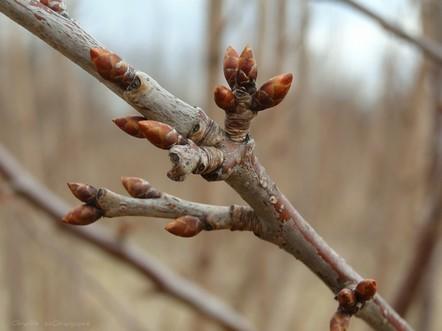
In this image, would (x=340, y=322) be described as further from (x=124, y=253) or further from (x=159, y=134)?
(x=124, y=253)

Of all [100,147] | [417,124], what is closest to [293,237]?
[417,124]

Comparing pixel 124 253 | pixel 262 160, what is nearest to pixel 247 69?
pixel 124 253

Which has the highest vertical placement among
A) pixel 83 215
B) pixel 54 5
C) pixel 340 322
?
pixel 54 5

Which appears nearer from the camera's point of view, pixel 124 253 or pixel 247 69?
pixel 247 69

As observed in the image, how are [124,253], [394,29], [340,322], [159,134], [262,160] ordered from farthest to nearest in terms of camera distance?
[262,160], [124,253], [394,29], [340,322], [159,134]

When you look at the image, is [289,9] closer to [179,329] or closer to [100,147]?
[179,329]

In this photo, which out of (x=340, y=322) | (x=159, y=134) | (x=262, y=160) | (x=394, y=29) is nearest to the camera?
(x=159, y=134)

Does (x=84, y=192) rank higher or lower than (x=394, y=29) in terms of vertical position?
lower

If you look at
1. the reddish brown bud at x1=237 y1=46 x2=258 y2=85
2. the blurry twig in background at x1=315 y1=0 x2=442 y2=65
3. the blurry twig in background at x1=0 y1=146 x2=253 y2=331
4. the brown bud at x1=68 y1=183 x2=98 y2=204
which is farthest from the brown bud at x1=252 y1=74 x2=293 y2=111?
the blurry twig in background at x1=0 y1=146 x2=253 y2=331
